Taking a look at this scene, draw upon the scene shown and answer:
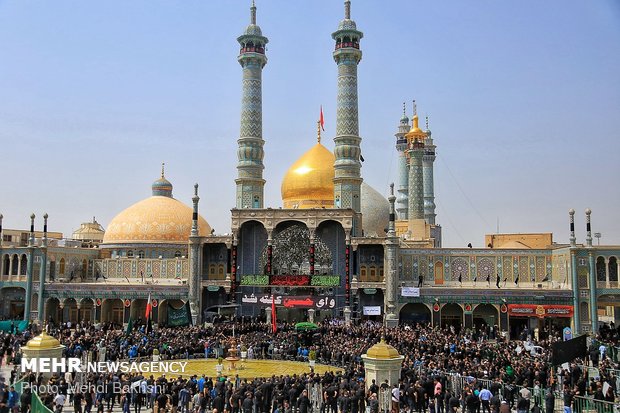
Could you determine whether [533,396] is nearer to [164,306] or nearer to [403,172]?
[164,306]

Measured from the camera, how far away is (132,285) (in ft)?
160

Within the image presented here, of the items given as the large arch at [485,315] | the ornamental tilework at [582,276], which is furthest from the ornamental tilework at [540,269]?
the large arch at [485,315]

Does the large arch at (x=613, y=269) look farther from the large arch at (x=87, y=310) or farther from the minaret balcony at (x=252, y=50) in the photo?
the large arch at (x=87, y=310)

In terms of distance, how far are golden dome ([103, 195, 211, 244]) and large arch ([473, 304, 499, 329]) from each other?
2651 cm

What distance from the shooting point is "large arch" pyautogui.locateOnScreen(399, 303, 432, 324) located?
4659 centimetres

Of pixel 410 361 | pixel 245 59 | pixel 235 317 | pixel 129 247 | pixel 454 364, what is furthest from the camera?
pixel 129 247

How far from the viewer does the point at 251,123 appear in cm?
5306

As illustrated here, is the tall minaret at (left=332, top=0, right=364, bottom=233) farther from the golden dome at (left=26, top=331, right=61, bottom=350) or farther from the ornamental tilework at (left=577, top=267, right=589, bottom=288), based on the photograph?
the golden dome at (left=26, top=331, right=61, bottom=350)

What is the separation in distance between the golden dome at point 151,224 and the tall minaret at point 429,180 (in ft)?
88.9

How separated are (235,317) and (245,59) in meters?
21.1

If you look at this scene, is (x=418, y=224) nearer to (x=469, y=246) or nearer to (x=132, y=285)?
(x=469, y=246)

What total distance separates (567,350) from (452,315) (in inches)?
1038

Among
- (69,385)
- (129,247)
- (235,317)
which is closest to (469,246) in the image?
(235,317)

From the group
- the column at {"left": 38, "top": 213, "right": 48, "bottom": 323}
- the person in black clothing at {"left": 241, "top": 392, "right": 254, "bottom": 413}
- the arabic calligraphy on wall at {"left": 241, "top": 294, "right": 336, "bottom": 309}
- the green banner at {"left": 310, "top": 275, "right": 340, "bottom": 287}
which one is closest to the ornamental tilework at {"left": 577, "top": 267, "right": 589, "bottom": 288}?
the green banner at {"left": 310, "top": 275, "right": 340, "bottom": 287}
